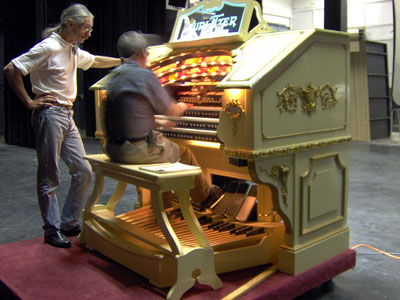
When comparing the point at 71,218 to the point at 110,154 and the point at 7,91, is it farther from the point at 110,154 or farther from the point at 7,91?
the point at 7,91

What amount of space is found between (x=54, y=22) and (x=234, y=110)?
795 cm

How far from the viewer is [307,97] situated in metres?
2.59

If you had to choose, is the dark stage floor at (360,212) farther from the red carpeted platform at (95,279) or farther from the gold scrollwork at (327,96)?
the gold scrollwork at (327,96)

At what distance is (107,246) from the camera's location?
2.81 m

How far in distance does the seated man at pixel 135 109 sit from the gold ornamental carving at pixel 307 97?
0.54m

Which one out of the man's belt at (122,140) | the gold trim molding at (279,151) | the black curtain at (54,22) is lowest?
the gold trim molding at (279,151)

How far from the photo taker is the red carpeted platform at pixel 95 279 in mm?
2363

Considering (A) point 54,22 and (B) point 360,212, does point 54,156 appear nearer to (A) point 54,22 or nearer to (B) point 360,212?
(B) point 360,212

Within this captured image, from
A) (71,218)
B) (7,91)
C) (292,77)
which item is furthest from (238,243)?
(7,91)

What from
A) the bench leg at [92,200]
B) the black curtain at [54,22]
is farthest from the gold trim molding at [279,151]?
the black curtain at [54,22]

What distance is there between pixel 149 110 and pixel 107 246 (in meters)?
0.90

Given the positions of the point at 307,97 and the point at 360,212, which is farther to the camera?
the point at 360,212

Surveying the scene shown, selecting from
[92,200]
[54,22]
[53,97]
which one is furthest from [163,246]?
[54,22]

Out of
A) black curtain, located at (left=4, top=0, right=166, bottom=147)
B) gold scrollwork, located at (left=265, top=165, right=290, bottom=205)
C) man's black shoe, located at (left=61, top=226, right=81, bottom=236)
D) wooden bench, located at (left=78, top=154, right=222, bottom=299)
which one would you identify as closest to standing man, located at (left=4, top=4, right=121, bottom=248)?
man's black shoe, located at (left=61, top=226, right=81, bottom=236)
